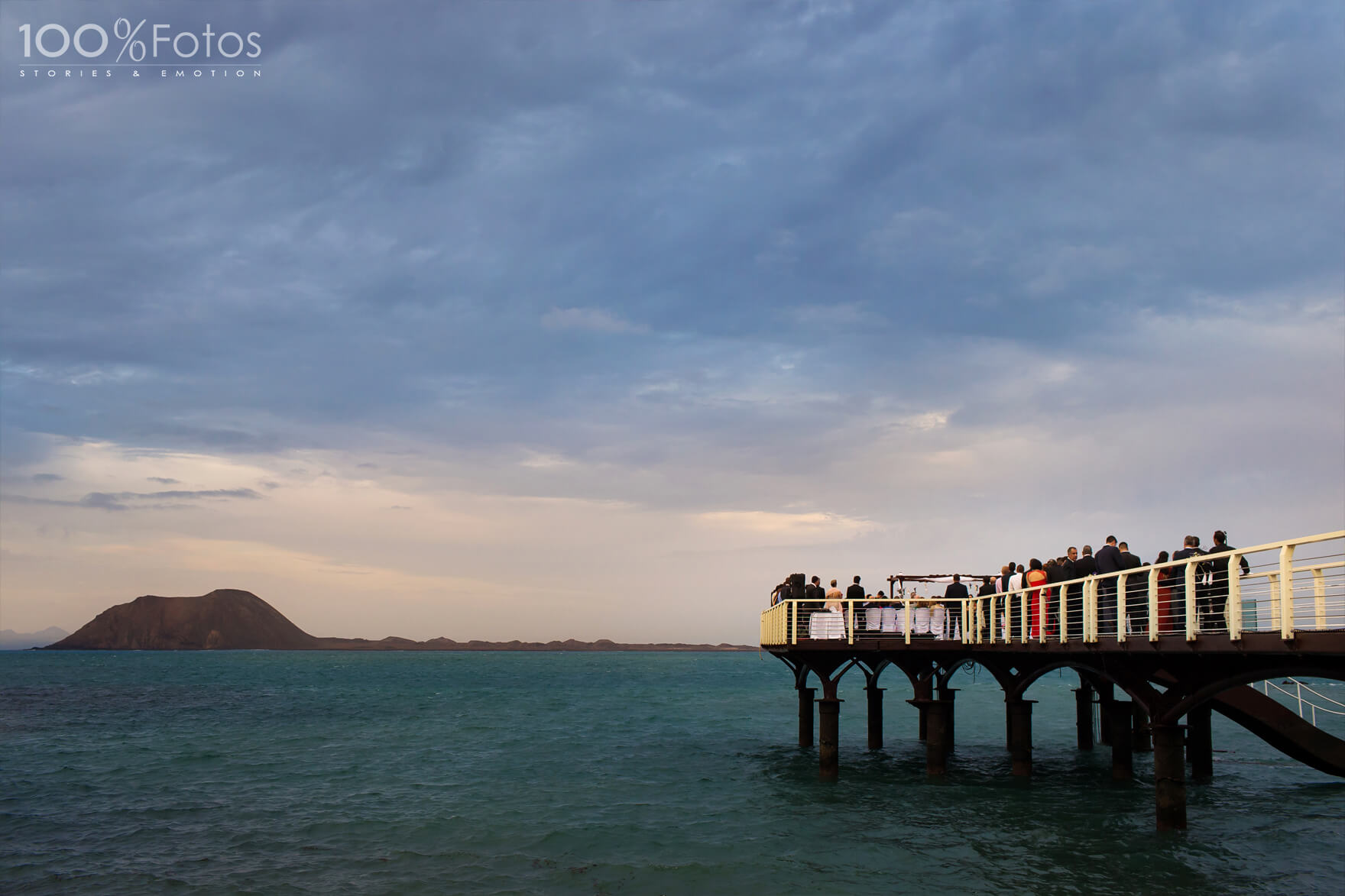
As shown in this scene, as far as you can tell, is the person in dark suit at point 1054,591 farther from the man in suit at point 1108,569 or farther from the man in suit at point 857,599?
the man in suit at point 857,599

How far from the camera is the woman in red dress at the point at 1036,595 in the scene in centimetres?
2081

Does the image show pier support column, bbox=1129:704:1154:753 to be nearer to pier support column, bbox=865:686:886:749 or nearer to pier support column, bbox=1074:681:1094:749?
pier support column, bbox=1074:681:1094:749

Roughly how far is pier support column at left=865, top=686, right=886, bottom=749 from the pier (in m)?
0.05

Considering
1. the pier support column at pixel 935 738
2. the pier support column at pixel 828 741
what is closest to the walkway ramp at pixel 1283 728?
the pier support column at pixel 935 738

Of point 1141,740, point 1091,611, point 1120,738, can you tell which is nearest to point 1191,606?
point 1091,611

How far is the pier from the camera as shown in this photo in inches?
533

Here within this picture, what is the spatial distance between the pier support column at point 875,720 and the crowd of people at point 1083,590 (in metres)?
5.94

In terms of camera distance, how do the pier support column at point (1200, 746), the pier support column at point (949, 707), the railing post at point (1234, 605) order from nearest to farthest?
the railing post at point (1234, 605) → the pier support column at point (1200, 746) → the pier support column at point (949, 707)

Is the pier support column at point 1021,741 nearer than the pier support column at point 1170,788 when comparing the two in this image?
No

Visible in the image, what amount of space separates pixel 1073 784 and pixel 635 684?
78.9m

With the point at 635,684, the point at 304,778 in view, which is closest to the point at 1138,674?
the point at 304,778

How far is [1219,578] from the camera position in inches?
619

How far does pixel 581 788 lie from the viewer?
90.6ft

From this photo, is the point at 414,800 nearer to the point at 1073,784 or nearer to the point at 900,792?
the point at 900,792
